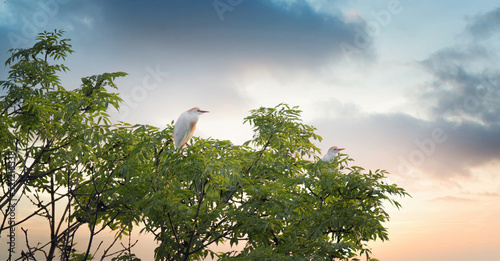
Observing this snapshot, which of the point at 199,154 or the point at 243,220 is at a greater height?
the point at 199,154

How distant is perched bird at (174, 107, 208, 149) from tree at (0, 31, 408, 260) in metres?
0.45

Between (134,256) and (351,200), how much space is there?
13.2 ft

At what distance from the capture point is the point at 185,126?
835 cm

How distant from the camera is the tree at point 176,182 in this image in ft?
22.6

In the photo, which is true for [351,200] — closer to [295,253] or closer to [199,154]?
[295,253]

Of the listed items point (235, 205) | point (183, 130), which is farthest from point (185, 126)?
point (235, 205)

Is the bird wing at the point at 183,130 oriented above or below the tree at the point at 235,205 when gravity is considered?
above

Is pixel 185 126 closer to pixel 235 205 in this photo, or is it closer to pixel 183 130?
pixel 183 130

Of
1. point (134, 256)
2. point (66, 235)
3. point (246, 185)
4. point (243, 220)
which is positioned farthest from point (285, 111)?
point (66, 235)

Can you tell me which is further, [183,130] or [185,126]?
[185,126]

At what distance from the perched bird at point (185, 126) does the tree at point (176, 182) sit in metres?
0.45

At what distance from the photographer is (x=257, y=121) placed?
9.53 metres

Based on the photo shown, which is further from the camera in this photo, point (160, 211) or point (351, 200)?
point (351, 200)

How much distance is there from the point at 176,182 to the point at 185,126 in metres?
1.55
